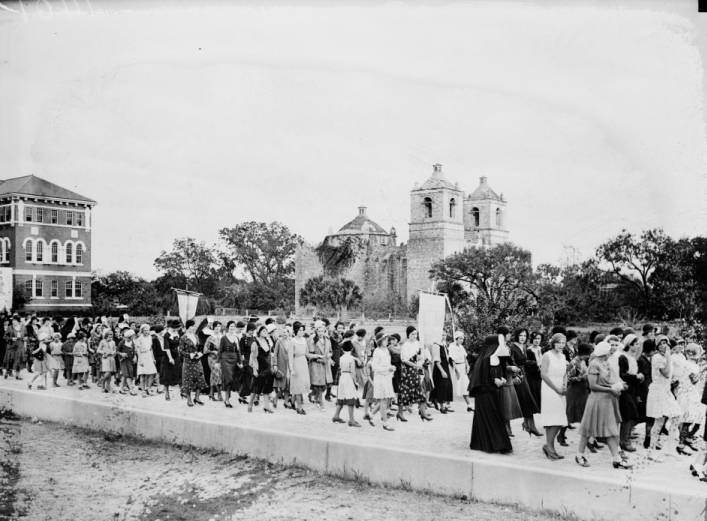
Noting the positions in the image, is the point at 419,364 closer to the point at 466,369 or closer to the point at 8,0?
the point at 466,369

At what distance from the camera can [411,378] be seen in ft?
32.0

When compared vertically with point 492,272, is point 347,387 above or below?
below

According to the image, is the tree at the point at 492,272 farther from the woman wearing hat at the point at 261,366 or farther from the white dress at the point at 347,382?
the white dress at the point at 347,382

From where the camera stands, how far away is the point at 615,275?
62.4 ft

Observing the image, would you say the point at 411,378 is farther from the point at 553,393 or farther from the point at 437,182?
the point at 437,182

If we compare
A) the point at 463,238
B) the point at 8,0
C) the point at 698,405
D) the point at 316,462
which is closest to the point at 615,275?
the point at 698,405

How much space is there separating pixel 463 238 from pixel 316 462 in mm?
40944

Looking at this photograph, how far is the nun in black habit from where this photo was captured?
7.15 meters

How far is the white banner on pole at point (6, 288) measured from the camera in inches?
392

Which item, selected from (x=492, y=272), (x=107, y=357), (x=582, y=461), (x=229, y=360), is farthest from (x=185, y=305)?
(x=492, y=272)

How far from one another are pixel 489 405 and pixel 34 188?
6888 millimetres

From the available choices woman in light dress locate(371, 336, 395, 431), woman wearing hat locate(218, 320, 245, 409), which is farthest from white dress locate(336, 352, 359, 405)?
woman wearing hat locate(218, 320, 245, 409)

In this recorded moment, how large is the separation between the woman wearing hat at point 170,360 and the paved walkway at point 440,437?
0.31m

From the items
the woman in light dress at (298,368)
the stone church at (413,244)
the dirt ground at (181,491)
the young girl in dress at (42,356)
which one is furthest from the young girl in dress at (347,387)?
the stone church at (413,244)
